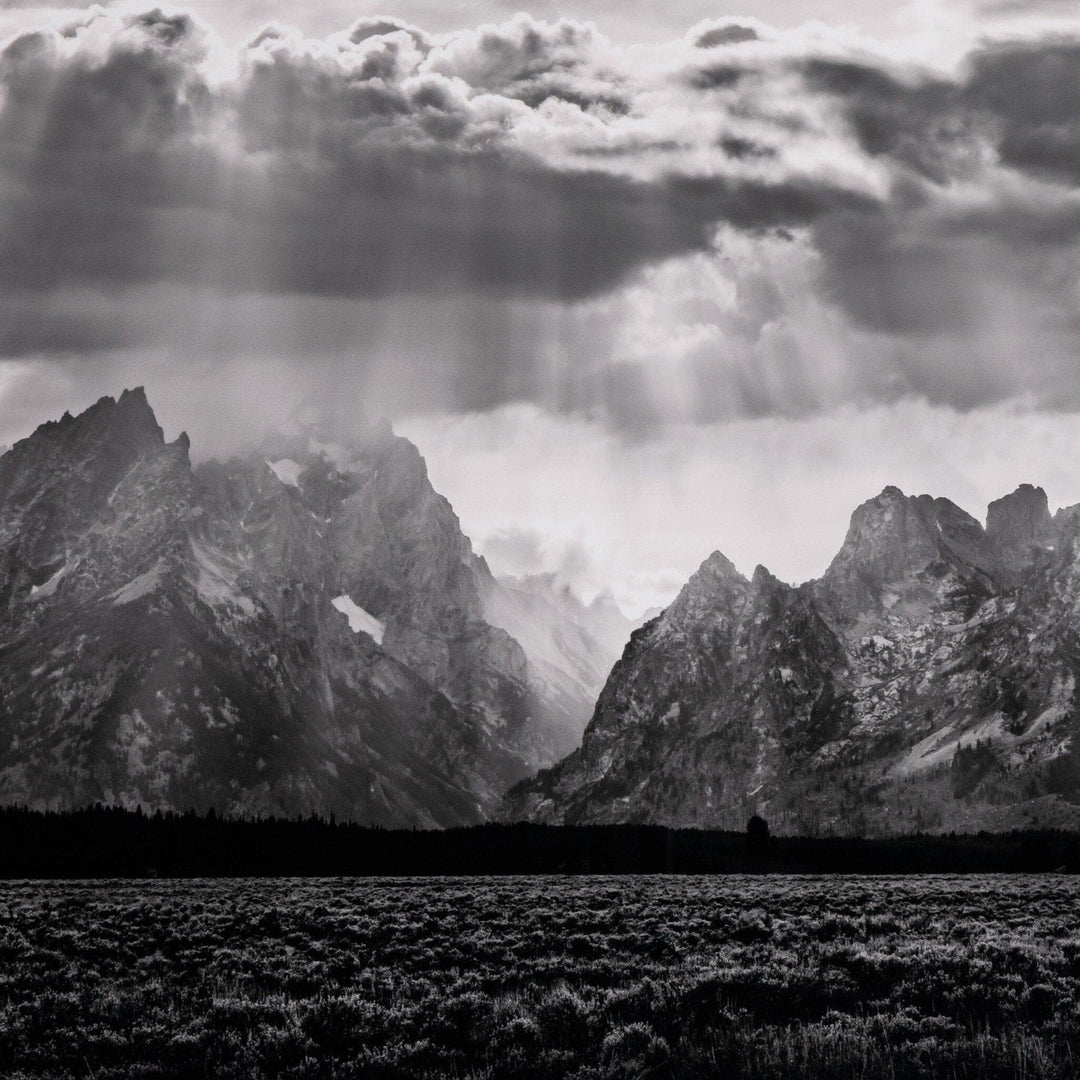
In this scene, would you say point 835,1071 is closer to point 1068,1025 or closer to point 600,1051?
point 600,1051

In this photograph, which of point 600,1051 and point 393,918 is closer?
point 600,1051

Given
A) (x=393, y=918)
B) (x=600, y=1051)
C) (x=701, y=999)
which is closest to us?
(x=600, y=1051)

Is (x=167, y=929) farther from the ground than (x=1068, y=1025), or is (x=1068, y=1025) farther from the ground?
(x=1068, y=1025)

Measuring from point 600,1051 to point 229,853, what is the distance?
574 feet

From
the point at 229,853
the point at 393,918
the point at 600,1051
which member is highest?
the point at 600,1051

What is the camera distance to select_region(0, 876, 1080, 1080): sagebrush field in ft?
59.6

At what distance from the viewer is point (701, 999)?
23.0 m

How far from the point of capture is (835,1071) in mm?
16578

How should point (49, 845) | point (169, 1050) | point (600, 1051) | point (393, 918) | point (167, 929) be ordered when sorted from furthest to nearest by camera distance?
point (49, 845)
point (393, 918)
point (167, 929)
point (169, 1050)
point (600, 1051)

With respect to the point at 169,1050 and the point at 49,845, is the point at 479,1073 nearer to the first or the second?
the point at 169,1050

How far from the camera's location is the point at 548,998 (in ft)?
76.9

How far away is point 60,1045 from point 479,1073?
8.30m

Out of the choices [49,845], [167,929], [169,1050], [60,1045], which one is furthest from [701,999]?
[49,845]

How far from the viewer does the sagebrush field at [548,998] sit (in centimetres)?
1816
